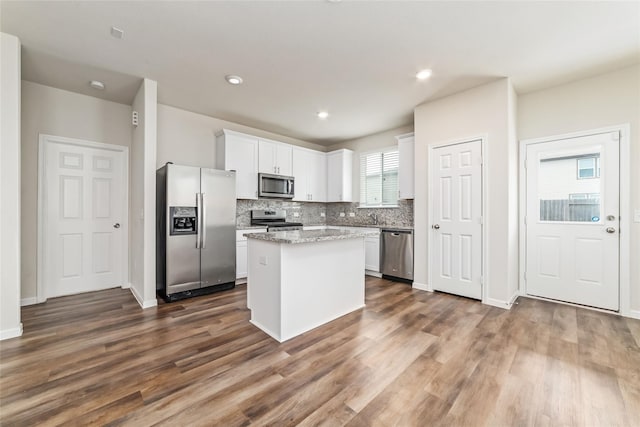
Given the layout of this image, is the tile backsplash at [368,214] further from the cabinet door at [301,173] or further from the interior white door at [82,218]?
the interior white door at [82,218]

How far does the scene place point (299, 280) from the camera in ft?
8.19

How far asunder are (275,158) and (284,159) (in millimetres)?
214

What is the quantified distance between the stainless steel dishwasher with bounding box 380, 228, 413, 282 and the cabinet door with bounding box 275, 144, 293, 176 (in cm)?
218

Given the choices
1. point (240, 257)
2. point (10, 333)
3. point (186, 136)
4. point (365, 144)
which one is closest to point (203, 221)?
point (240, 257)

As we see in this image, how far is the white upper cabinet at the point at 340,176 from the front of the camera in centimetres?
564

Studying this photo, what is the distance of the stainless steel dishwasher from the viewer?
425cm

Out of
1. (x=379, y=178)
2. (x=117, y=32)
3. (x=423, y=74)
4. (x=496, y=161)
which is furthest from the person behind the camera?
(x=379, y=178)

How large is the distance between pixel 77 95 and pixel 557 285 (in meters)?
6.85

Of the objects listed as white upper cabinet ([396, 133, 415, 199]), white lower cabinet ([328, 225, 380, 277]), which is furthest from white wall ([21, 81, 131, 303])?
white upper cabinet ([396, 133, 415, 199])

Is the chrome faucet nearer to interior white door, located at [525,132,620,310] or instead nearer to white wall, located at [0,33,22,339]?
interior white door, located at [525,132,620,310]

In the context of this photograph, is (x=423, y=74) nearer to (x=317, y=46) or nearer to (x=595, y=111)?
(x=317, y=46)

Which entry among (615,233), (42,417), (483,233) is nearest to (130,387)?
(42,417)

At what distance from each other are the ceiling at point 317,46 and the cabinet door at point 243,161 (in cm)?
78

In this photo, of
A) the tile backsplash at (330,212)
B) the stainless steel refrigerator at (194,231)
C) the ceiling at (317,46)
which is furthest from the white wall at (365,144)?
the stainless steel refrigerator at (194,231)
